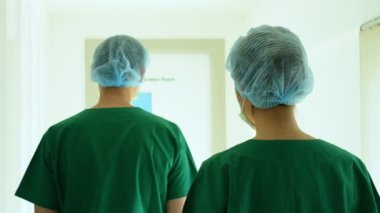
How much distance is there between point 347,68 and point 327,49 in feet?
0.96

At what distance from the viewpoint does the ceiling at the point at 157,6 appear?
3.89 metres

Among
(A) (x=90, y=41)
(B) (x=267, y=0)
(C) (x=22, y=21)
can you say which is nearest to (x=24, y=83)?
(C) (x=22, y=21)

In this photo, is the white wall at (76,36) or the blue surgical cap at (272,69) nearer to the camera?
the blue surgical cap at (272,69)

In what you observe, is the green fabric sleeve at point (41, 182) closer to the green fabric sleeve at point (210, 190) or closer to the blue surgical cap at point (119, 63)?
the blue surgical cap at point (119, 63)

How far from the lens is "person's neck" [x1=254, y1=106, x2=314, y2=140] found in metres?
1.15

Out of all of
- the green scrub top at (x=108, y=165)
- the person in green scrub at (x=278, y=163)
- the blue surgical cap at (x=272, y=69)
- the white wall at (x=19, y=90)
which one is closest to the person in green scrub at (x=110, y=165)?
the green scrub top at (x=108, y=165)

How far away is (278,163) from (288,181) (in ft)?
0.16

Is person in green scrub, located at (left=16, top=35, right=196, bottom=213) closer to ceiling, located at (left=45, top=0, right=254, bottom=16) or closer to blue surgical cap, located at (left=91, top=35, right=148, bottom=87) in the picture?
blue surgical cap, located at (left=91, top=35, right=148, bottom=87)

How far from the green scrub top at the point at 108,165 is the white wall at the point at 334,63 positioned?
2.70ft

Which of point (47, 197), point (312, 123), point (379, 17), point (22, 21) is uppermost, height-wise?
point (22, 21)

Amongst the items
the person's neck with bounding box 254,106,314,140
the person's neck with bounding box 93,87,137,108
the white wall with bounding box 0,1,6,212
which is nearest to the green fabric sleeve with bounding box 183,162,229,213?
the person's neck with bounding box 254,106,314,140

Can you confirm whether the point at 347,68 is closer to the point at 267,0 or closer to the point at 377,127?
the point at 377,127

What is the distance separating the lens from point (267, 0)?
367cm

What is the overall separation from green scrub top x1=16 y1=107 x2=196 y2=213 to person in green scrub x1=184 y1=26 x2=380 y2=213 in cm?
31
